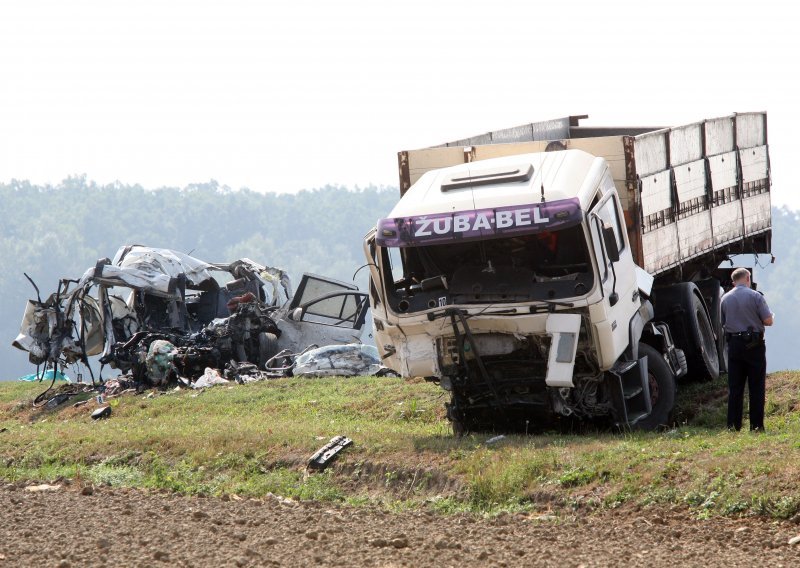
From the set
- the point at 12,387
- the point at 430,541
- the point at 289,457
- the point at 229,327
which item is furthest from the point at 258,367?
the point at 430,541

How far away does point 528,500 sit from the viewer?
31.7ft

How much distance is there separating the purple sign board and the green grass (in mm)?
1848

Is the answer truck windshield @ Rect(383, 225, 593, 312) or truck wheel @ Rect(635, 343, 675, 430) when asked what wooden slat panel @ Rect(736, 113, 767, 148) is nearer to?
truck wheel @ Rect(635, 343, 675, 430)

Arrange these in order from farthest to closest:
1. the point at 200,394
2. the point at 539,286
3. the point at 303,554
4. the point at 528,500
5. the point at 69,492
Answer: the point at 200,394 → the point at 539,286 → the point at 69,492 → the point at 528,500 → the point at 303,554

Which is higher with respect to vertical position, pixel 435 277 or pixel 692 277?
pixel 435 277

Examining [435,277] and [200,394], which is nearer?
[435,277]

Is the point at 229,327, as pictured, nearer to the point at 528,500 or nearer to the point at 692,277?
the point at 692,277

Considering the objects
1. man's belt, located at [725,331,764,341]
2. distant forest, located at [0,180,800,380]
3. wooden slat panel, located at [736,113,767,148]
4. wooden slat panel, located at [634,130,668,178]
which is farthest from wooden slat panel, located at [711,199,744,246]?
distant forest, located at [0,180,800,380]

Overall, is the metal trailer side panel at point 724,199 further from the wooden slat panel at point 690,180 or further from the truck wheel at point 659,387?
the truck wheel at point 659,387

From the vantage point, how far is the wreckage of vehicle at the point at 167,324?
69.4 feet

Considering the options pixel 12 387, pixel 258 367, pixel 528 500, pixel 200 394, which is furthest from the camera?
pixel 12 387

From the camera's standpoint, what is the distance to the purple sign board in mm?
11273

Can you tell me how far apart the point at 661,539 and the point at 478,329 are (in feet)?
13.1

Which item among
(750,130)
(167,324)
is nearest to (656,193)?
(750,130)
